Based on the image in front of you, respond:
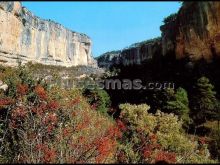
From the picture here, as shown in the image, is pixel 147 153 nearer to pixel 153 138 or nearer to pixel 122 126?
pixel 153 138

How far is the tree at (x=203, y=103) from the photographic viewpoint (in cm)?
4434

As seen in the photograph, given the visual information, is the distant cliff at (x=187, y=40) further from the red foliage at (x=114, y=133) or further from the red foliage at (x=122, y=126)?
the red foliage at (x=114, y=133)

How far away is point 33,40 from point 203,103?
1624 inches

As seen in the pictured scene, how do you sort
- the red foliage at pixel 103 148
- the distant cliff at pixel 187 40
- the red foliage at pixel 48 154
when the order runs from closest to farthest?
the red foliage at pixel 48 154, the red foliage at pixel 103 148, the distant cliff at pixel 187 40

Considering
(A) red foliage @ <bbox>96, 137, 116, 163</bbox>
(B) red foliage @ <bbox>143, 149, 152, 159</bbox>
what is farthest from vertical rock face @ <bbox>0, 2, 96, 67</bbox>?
(B) red foliage @ <bbox>143, 149, 152, 159</bbox>

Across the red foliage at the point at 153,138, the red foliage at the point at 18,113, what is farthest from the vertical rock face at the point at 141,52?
the red foliage at the point at 18,113

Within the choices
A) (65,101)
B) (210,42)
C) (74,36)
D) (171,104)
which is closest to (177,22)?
(210,42)

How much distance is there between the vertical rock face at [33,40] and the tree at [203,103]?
31.2m

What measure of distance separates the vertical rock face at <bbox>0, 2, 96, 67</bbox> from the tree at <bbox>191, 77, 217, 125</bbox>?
3119 centimetres

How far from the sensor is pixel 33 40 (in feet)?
256

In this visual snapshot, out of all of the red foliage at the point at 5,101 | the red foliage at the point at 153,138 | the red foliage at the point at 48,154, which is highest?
the red foliage at the point at 5,101

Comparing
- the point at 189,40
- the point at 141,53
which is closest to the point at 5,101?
the point at 189,40

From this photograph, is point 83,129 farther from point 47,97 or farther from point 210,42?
point 210,42

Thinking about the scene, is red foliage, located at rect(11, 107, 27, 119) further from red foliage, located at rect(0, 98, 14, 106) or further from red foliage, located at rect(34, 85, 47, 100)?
red foliage, located at rect(34, 85, 47, 100)
